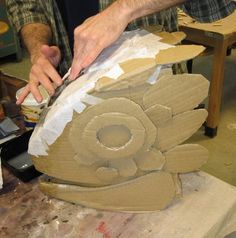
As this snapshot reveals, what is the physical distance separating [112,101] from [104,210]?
260 millimetres

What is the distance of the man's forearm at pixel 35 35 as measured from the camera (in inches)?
45.1

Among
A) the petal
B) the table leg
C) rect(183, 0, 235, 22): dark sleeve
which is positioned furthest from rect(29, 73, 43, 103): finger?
the table leg

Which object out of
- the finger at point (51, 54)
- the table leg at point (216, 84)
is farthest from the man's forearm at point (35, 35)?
the table leg at point (216, 84)

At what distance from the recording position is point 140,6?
78cm

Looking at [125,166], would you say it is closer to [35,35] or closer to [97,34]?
[97,34]

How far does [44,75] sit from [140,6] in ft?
1.01

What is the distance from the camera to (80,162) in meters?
0.76

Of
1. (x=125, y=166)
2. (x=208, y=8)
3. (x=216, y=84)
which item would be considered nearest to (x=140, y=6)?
(x=208, y=8)

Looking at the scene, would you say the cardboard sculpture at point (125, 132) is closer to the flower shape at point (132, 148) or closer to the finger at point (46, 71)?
the flower shape at point (132, 148)

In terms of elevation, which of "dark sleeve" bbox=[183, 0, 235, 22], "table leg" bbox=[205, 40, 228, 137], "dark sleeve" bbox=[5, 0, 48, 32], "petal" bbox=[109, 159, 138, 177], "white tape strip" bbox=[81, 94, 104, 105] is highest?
"dark sleeve" bbox=[183, 0, 235, 22]

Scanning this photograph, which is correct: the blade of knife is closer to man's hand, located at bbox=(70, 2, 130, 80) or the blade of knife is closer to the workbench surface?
man's hand, located at bbox=(70, 2, 130, 80)

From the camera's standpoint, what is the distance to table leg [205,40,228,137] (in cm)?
183

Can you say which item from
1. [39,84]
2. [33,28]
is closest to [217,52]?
[33,28]

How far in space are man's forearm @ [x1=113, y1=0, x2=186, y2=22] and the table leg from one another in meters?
1.08
